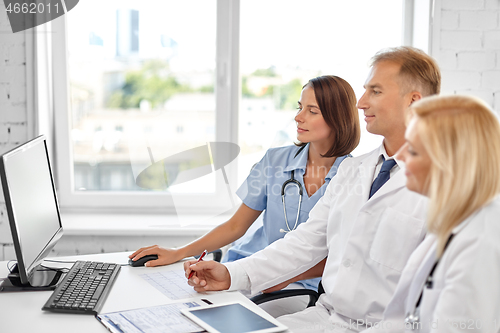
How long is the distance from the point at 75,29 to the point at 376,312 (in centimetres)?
204

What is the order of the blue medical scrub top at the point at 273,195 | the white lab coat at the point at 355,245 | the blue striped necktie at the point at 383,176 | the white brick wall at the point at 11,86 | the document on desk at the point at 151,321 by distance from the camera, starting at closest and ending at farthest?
the document on desk at the point at 151,321
the white lab coat at the point at 355,245
the blue striped necktie at the point at 383,176
the blue medical scrub top at the point at 273,195
the white brick wall at the point at 11,86

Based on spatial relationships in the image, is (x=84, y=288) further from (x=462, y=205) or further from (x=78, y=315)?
(x=462, y=205)

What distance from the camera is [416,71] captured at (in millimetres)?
1347

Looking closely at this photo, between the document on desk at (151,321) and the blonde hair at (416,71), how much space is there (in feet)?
2.83

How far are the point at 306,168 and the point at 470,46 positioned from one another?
1137 mm

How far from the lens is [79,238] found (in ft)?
7.45

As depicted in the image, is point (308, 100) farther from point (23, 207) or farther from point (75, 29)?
point (75, 29)

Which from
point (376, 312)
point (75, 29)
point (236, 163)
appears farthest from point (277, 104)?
point (376, 312)

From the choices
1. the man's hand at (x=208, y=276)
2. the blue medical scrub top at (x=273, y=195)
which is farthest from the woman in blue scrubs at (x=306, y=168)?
the man's hand at (x=208, y=276)

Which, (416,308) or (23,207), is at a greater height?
(23,207)

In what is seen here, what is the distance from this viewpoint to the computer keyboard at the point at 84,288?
3.54ft

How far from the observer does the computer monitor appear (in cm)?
107

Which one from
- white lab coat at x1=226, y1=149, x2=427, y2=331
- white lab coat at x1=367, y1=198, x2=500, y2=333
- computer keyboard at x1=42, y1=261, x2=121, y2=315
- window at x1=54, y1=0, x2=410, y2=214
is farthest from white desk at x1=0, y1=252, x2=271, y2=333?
window at x1=54, y1=0, x2=410, y2=214

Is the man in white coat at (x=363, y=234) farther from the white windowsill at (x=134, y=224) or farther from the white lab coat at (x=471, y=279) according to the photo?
the white windowsill at (x=134, y=224)
